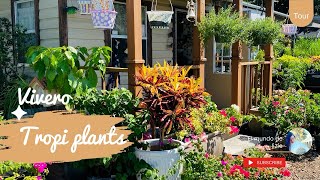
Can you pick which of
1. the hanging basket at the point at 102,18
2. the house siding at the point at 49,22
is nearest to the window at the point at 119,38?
the house siding at the point at 49,22

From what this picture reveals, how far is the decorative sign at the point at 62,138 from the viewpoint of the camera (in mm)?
3643

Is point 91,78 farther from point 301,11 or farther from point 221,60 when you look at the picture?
point 301,11

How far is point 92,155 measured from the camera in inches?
151

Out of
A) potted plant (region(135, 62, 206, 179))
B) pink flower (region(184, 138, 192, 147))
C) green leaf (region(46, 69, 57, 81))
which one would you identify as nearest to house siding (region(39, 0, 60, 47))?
green leaf (region(46, 69, 57, 81))

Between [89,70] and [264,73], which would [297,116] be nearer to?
[264,73]

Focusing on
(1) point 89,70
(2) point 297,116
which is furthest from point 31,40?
(2) point 297,116

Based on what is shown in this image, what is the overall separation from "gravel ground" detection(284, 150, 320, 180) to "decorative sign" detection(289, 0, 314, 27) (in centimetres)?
339

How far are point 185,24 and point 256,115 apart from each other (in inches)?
127

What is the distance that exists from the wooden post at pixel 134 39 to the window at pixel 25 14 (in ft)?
9.56

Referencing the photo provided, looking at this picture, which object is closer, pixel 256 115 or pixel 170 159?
pixel 170 159

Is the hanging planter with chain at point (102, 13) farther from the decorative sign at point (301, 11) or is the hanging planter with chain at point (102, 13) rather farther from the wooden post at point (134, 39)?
the decorative sign at point (301, 11)

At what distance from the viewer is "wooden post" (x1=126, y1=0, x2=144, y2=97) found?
451cm

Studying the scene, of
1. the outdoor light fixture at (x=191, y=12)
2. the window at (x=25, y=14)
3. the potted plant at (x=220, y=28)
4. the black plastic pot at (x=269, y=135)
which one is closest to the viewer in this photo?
the potted plant at (x=220, y=28)

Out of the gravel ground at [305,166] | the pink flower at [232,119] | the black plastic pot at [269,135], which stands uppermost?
the pink flower at [232,119]
